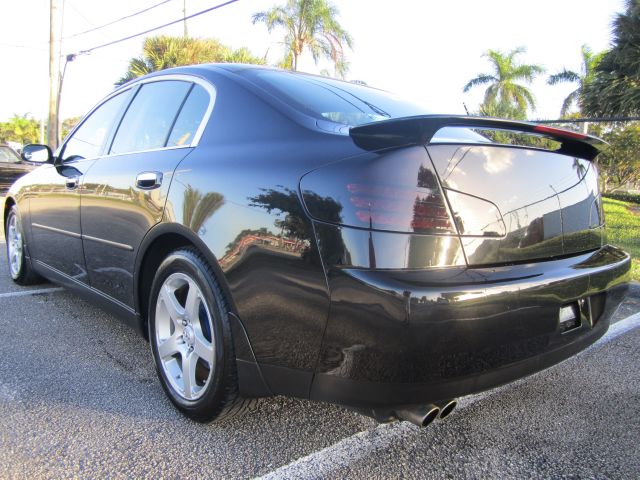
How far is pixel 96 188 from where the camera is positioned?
297 centimetres

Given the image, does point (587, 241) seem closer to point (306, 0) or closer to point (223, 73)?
point (223, 73)

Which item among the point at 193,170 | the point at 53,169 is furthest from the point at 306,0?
the point at 193,170

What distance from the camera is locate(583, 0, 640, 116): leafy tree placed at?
1338 cm

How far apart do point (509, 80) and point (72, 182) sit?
31877 mm

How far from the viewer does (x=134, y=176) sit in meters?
2.63

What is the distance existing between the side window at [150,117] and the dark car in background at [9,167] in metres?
11.4

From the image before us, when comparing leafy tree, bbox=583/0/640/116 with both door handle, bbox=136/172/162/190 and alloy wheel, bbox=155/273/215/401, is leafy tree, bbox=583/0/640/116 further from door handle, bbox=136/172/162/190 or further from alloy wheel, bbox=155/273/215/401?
alloy wheel, bbox=155/273/215/401

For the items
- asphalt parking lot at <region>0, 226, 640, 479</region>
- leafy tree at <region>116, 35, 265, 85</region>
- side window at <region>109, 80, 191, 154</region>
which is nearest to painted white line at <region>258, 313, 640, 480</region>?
asphalt parking lot at <region>0, 226, 640, 479</region>

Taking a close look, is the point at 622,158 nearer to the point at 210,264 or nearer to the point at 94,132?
the point at 94,132

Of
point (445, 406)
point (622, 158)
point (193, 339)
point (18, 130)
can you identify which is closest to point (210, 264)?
point (193, 339)

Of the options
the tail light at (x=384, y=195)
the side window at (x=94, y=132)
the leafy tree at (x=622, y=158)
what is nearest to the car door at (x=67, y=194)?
the side window at (x=94, y=132)

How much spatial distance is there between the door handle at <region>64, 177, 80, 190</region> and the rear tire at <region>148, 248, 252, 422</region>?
3.92 ft

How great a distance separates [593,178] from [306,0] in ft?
66.9

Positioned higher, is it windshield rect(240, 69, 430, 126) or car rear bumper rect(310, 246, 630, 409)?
windshield rect(240, 69, 430, 126)
